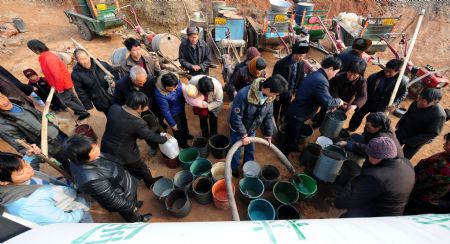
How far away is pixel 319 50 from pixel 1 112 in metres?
Result: 9.23

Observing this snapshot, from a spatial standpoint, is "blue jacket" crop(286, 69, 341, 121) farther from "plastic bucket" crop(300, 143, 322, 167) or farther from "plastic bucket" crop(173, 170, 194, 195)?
"plastic bucket" crop(173, 170, 194, 195)

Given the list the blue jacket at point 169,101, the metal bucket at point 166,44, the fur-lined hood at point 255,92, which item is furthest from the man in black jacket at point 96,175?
the metal bucket at point 166,44

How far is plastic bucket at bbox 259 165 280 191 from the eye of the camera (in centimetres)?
413

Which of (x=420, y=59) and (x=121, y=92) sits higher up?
(x=121, y=92)

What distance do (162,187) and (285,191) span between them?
240 centimetres

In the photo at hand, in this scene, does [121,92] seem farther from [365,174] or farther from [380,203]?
[380,203]

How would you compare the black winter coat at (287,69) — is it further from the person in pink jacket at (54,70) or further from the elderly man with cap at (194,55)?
the person in pink jacket at (54,70)

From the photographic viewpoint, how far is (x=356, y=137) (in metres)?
4.54

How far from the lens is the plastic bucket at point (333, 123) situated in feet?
15.0

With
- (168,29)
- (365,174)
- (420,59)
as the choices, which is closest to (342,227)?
(365,174)

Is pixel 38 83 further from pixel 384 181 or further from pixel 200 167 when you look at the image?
pixel 384 181

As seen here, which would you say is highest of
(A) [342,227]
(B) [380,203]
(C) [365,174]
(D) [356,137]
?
(A) [342,227]

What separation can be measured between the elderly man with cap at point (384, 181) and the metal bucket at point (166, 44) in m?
7.06

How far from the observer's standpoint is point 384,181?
7.92ft
